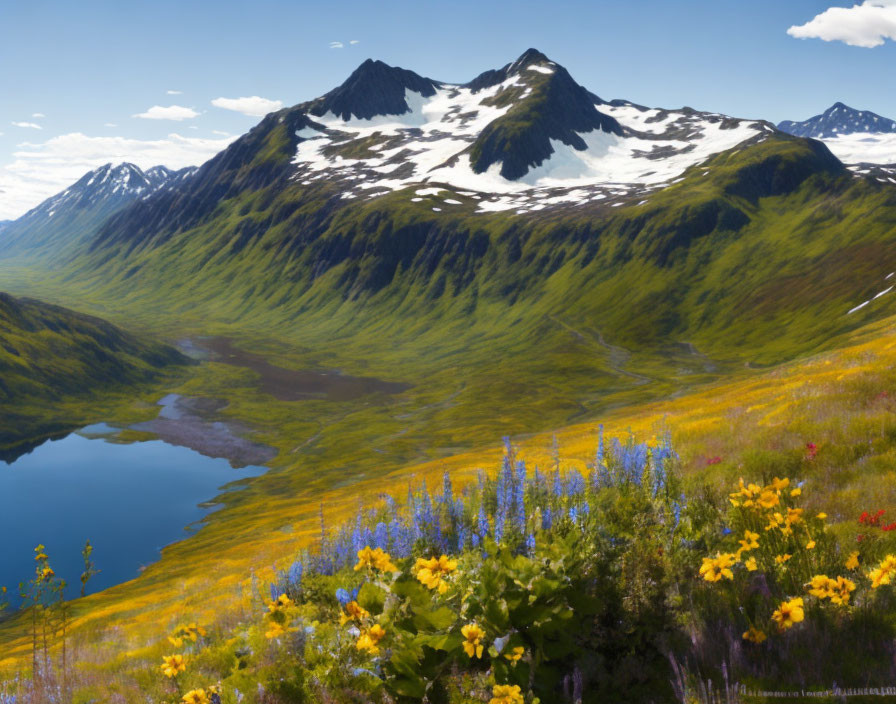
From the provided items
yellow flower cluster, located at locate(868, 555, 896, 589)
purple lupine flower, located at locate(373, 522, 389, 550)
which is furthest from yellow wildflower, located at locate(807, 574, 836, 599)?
purple lupine flower, located at locate(373, 522, 389, 550)

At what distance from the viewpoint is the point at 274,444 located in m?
154

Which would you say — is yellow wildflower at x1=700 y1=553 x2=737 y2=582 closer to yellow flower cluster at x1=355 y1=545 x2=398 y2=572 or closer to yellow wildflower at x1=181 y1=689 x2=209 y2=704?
yellow flower cluster at x1=355 y1=545 x2=398 y2=572

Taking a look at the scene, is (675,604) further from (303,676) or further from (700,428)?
(700,428)

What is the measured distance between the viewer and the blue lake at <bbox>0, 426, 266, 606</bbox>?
88875mm

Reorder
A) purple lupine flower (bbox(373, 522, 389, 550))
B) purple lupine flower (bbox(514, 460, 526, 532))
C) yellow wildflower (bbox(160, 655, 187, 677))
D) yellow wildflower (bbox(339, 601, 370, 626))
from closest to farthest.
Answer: yellow wildflower (bbox(339, 601, 370, 626)) → yellow wildflower (bbox(160, 655, 187, 677)) → purple lupine flower (bbox(514, 460, 526, 532)) → purple lupine flower (bbox(373, 522, 389, 550))

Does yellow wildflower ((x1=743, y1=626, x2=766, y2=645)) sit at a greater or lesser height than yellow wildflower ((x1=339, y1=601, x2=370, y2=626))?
lesser

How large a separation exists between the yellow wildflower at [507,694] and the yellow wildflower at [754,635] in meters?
2.52

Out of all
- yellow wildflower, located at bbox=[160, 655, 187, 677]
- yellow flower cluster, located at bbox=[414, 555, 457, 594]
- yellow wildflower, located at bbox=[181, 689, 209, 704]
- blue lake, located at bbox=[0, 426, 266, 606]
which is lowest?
blue lake, located at bbox=[0, 426, 266, 606]

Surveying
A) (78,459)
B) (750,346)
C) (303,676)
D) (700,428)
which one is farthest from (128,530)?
(750,346)

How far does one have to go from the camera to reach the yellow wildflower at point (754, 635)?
20.2ft

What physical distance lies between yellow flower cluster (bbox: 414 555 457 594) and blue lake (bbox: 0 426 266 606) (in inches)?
3532

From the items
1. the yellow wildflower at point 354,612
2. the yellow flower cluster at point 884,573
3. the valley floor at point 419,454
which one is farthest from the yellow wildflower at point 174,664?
the yellow flower cluster at point 884,573

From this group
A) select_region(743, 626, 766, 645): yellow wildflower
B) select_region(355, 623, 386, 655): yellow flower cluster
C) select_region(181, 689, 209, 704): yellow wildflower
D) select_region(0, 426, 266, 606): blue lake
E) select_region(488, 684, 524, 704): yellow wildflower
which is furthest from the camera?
select_region(0, 426, 266, 606): blue lake

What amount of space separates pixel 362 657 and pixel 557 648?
7.12ft
